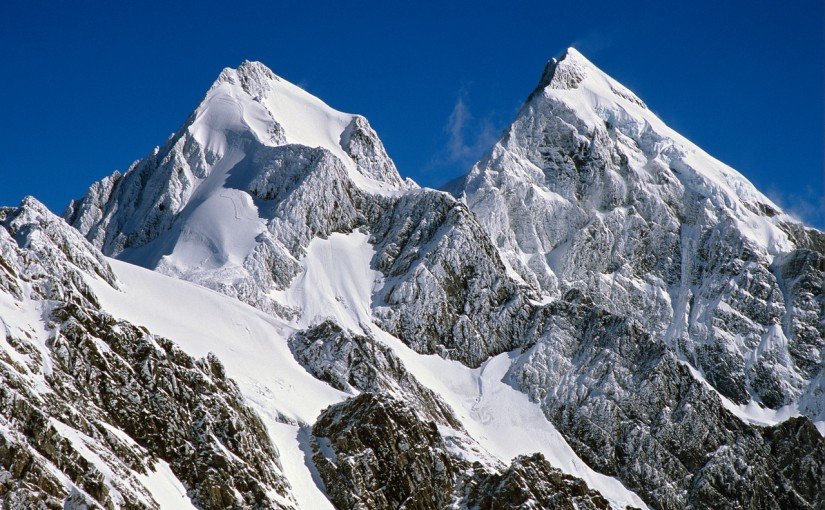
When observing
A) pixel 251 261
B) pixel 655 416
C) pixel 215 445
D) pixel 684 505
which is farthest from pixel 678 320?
pixel 215 445

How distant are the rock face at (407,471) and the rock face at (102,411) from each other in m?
9.55

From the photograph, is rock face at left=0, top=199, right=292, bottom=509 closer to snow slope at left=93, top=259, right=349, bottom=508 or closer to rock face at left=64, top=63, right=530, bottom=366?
snow slope at left=93, top=259, right=349, bottom=508

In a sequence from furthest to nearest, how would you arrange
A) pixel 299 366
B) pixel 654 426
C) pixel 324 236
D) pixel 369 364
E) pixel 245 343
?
pixel 324 236 → pixel 654 426 → pixel 369 364 → pixel 299 366 → pixel 245 343

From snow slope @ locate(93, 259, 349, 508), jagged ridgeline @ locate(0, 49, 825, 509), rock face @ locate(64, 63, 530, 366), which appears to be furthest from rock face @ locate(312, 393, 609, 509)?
rock face @ locate(64, 63, 530, 366)

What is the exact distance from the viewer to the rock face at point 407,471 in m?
122

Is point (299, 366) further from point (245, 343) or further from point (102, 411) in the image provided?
point (102, 411)

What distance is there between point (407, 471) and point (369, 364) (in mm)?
26675

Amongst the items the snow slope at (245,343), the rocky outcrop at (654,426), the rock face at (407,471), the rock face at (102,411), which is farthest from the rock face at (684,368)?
the rock face at (102,411)

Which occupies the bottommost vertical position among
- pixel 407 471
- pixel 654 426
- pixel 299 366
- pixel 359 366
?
pixel 407 471

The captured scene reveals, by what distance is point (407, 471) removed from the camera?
12762cm

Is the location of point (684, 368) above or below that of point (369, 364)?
above

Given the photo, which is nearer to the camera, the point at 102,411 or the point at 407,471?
the point at 102,411

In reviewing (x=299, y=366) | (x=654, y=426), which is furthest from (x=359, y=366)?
(x=654, y=426)

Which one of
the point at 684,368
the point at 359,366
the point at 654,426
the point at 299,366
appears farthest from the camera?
the point at 684,368
